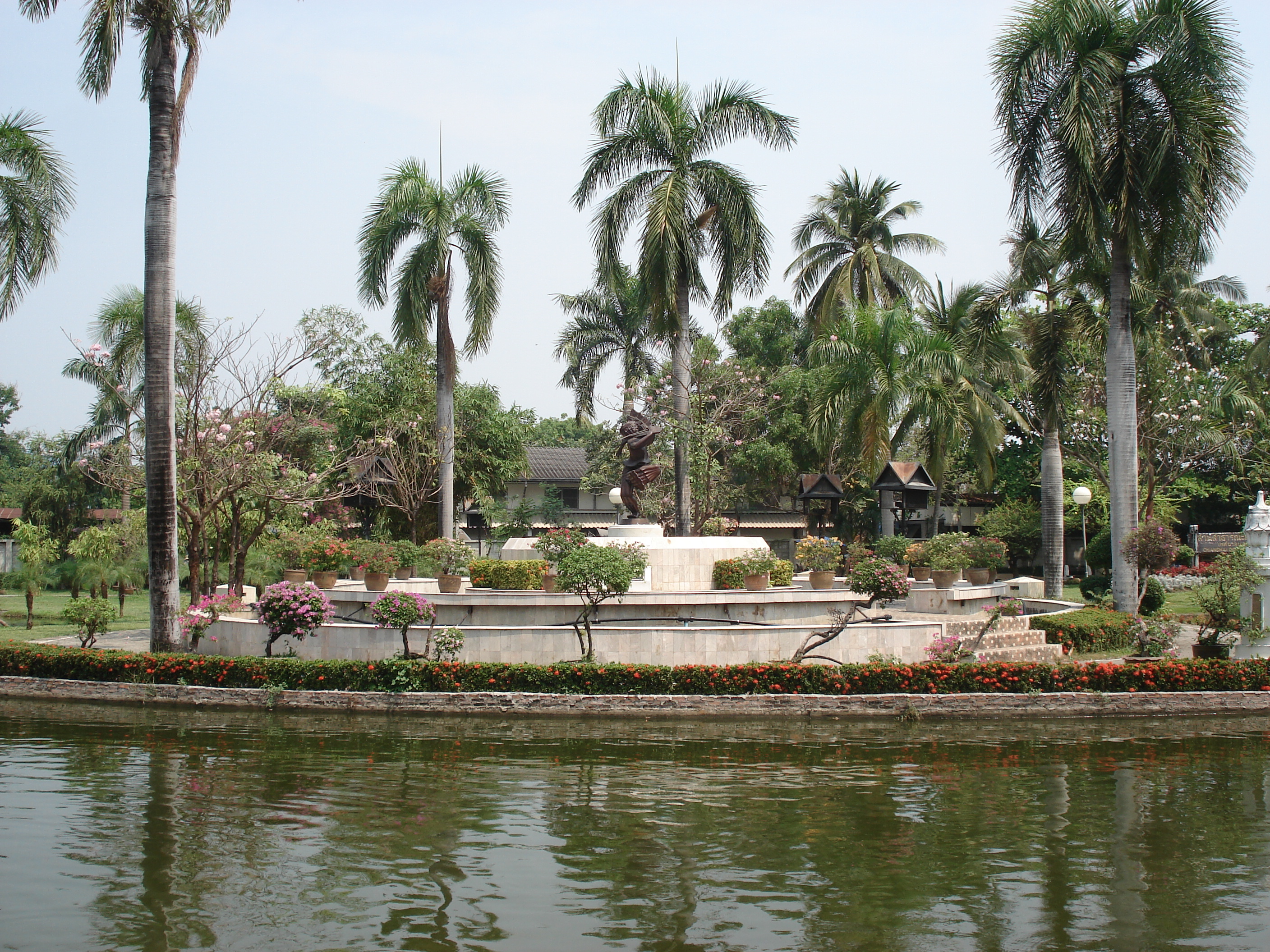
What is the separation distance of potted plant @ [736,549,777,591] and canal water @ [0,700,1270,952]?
6.13 m

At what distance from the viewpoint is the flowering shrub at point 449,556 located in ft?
67.6

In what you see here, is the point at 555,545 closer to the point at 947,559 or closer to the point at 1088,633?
the point at 947,559

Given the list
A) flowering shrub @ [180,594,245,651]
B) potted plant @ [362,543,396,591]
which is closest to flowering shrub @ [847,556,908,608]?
potted plant @ [362,543,396,591]

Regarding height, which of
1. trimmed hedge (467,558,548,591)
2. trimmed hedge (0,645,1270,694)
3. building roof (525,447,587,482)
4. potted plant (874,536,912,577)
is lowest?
trimmed hedge (0,645,1270,694)

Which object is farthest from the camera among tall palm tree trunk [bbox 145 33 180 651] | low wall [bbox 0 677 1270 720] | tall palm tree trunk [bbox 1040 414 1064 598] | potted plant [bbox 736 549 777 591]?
tall palm tree trunk [bbox 1040 414 1064 598]

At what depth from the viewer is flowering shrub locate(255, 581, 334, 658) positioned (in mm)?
15867

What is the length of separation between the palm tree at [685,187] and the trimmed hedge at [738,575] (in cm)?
561

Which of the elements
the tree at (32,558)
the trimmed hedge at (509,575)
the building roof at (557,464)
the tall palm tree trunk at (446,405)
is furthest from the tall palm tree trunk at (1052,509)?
the tree at (32,558)

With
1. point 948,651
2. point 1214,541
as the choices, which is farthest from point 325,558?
point 1214,541

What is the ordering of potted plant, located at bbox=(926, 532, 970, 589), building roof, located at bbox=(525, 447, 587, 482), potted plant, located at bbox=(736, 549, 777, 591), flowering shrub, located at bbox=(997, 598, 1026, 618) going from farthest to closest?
building roof, located at bbox=(525, 447, 587, 482) → potted plant, located at bbox=(926, 532, 970, 589) → potted plant, located at bbox=(736, 549, 777, 591) → flowering shrub, located at bbox=(997, 598, 1026, 618)

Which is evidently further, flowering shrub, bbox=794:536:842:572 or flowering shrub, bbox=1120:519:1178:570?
flowering shrub, bbox=794:536:842:572

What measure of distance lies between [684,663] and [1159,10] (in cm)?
1559

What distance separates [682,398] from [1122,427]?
36.4 feet

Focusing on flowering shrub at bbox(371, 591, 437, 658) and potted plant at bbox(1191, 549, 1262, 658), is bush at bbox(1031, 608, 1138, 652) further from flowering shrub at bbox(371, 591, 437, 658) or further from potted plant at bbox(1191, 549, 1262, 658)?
flowering shrub at bbox(371, 591, 437, 658)
